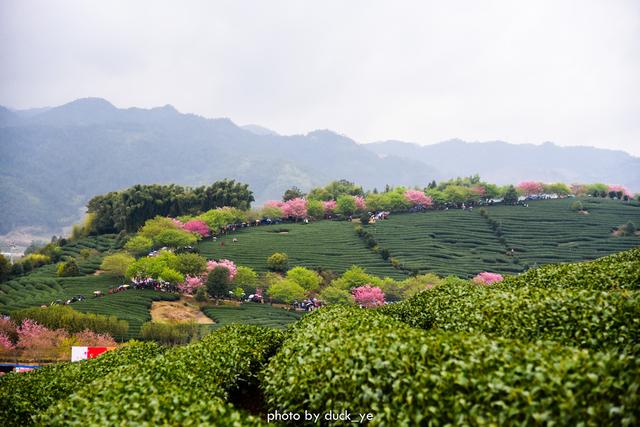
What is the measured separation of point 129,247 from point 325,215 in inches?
812

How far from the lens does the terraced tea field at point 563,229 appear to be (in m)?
40.9

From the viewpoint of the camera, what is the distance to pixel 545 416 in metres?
4.54

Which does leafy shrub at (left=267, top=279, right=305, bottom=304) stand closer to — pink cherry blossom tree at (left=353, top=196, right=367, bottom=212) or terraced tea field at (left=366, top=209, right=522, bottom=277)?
terraced tea field at (left=366, top=209, right=522, bottom=277)

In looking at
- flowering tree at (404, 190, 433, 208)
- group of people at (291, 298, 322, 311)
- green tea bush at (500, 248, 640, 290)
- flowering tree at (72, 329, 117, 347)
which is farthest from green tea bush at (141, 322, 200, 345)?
flowering tree at (404, 190, 433, 208)

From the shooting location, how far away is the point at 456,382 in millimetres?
5352

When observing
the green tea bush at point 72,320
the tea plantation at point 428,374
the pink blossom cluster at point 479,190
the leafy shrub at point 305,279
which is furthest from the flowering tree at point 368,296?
the pink blossom cluster at point 479,190

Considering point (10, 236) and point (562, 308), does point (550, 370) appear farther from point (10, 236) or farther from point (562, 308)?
point (10, 236)

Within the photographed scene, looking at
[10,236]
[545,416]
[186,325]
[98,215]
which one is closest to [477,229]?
[186,325]

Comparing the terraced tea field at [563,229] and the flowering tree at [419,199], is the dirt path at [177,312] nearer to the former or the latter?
the terraced tea field at [563,229]

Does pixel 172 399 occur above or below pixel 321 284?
above

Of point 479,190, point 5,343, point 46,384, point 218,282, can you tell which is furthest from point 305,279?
point 479,190

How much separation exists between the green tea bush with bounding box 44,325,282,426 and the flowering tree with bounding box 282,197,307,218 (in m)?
38.5

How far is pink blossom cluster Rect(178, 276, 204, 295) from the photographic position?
1305 inches

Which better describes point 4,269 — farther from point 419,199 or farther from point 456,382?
point 456,382
